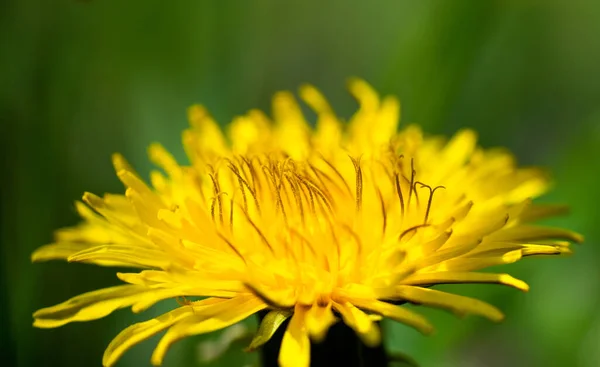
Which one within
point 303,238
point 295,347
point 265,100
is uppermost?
point 265,100

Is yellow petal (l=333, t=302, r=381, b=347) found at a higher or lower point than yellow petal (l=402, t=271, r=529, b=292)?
lower

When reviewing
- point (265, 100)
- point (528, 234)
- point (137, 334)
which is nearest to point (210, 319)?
point (137, 334)

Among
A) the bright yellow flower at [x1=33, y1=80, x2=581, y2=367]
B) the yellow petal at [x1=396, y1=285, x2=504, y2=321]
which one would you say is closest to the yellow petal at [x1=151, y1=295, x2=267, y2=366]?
the bright yellow flower at [x1=33, y1=80, x2=581, y2=367]

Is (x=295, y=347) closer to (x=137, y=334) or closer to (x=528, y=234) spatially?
(x=137, y=334)

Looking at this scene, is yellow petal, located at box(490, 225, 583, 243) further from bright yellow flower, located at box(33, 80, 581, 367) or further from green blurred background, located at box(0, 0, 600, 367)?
green blurred background, located at box(0, 0, 600, 367)

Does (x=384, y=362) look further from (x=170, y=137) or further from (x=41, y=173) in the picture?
(x=170, y=137)

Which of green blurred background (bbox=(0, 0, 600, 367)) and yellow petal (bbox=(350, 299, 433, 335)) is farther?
green blurred background (bbox=(0, 0, 600, 367))
